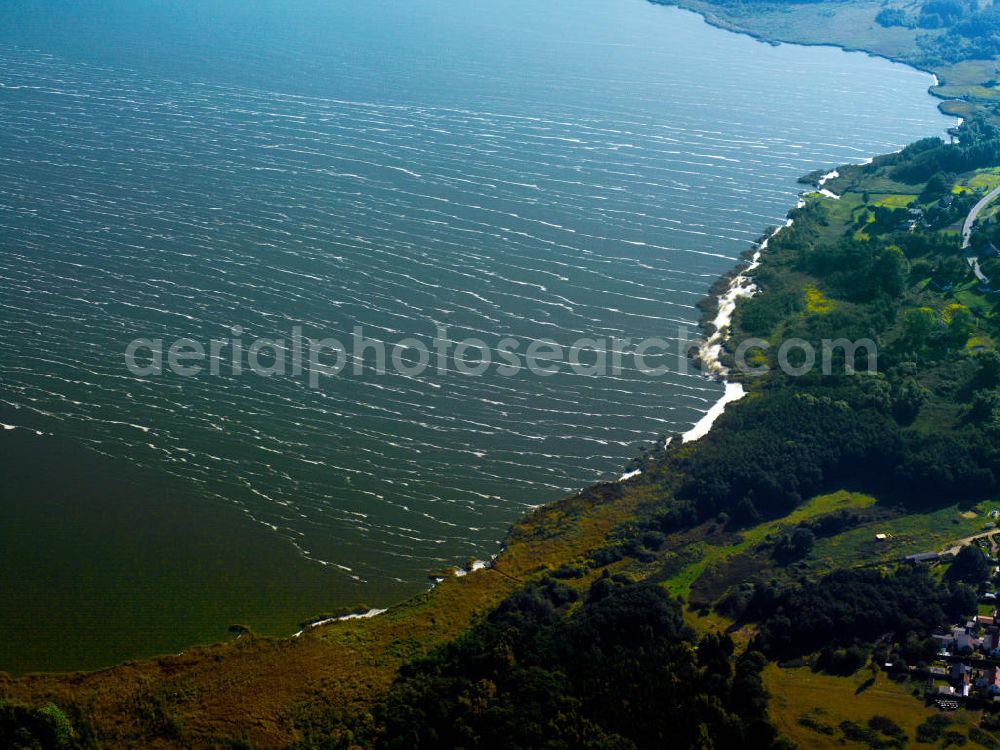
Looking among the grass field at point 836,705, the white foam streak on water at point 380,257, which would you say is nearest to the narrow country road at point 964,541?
the grass field at point 836,705

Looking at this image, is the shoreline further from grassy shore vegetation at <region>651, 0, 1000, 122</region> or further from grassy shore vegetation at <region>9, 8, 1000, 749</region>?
grassy shore vegetation at <region>9, 8, 1000, 749</region>

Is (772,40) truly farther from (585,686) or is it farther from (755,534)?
(585,686)

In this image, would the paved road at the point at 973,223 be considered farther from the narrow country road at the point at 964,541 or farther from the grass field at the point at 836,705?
the grass field at the point at 836,705

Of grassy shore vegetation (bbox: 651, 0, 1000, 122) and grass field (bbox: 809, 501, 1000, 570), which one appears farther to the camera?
grassy shore vegetation (bbox: 651, 0, 1000, 122)

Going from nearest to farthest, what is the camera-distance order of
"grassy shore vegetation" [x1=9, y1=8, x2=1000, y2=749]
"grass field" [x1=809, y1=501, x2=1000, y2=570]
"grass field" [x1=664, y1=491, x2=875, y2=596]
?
"grassy shore vegetation" [x1=9, y1=8, x2=1000, y2=749]
"grass field" [x1=664, y1=491, x2=875, y2=596]
"grass field" [x1=809, y1=501, x2=1000, y2=570]

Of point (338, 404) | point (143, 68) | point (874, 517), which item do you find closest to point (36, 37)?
A: point (143, 68)

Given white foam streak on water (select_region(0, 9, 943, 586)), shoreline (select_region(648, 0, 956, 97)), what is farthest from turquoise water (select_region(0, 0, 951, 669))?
shoreline (select_region(648, 0, 956, 97))
